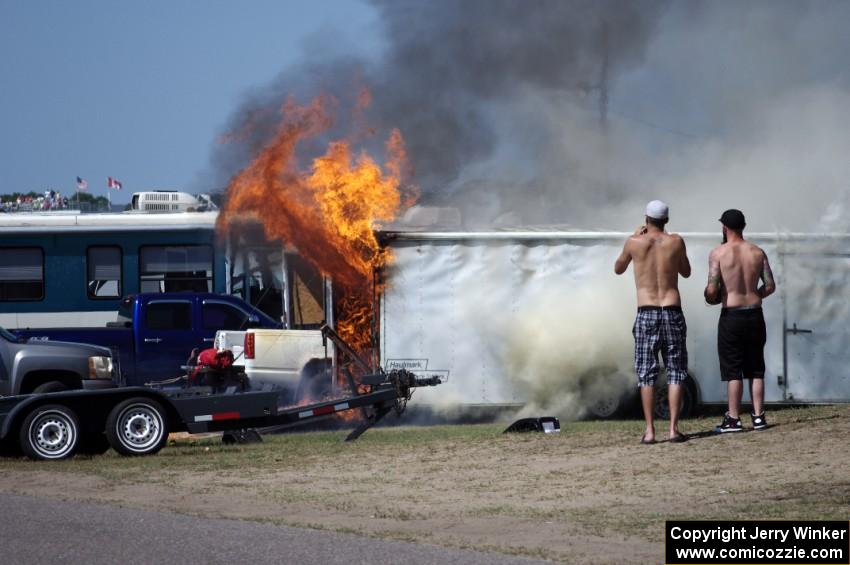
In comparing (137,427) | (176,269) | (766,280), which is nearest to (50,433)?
(137,427)

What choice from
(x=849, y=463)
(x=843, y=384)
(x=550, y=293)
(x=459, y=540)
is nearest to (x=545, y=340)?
(x=550, y=293)

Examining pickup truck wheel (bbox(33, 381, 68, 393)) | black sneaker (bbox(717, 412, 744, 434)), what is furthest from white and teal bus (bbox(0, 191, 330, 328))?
black sneaker (bbox(717, 412, 744, 434))

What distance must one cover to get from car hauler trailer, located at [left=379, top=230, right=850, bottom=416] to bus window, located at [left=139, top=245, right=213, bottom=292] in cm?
560

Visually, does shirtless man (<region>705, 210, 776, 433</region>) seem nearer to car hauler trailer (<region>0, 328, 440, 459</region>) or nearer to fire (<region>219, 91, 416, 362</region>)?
car hauler trailer (<region>0, 328, 440, 459</region>)

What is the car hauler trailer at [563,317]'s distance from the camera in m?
16.5

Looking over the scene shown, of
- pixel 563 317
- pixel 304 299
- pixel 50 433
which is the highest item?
pixel 304 299

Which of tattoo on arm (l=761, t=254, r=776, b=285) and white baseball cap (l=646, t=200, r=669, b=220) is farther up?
white baseball cap (l=646, t=200, r=669, b=220)

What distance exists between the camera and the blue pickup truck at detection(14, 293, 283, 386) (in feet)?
62.6

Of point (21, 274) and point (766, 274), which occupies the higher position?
point (21, 274)

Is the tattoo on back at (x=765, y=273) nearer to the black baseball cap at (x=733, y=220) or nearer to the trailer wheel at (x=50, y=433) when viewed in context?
the black baseball cap at (x=733, y=220)

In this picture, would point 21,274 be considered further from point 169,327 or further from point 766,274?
point 766,274

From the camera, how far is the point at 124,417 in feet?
42.4

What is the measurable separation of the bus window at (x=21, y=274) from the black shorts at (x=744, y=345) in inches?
524

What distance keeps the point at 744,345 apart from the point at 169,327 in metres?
10.2
